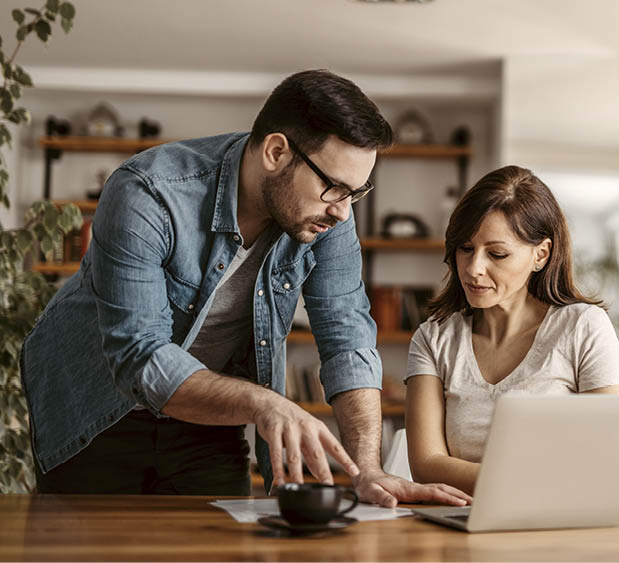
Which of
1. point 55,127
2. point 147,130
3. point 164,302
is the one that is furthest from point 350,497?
point 55,127

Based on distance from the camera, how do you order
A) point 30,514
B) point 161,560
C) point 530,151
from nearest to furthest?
point 161,560
point 30,514
point 530,151

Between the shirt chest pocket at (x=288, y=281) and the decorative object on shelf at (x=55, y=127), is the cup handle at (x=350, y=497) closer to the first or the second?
the shirt chest pocket at (x=288, y=281)

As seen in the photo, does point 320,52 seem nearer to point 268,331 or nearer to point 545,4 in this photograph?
point 545,4

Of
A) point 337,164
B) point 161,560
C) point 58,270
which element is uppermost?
point 337,164

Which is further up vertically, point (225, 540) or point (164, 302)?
point (164, 302)

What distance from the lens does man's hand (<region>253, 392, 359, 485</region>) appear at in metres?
1.13

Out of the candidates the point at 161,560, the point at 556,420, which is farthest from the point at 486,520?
the point at 161,560

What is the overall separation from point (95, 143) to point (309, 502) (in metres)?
4.23

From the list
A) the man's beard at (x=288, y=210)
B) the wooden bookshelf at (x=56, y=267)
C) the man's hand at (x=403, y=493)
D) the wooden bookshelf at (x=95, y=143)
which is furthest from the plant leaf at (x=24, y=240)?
the wooden bookshelf at (x=95, y=143)

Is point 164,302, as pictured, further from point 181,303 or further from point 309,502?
point 309,502

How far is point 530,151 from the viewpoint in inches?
276

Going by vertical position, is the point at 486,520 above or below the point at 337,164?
below

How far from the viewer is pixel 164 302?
1.40 meters

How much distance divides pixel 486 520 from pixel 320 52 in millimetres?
3838
